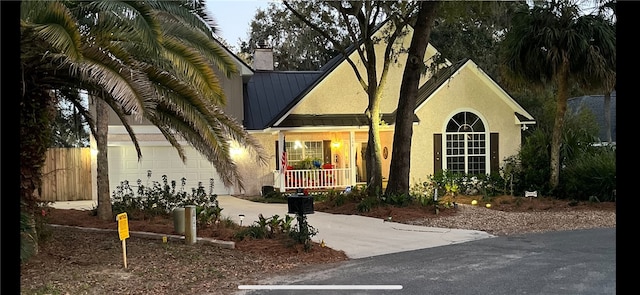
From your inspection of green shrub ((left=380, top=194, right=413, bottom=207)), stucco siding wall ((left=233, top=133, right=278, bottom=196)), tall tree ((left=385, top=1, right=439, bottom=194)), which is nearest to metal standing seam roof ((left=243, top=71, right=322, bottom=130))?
stucco siding wall ((left=233, top=133, right=278, bottom=196))

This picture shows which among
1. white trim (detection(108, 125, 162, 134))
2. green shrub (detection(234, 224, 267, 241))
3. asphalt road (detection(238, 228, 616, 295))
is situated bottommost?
asphalt road (detection(238, 228, 616, 295))

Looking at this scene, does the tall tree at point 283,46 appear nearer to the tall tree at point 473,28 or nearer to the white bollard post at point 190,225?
the tall tree at point 473,28

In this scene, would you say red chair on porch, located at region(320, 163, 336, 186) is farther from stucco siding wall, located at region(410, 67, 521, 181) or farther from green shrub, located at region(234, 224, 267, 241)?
green shrub, located at region(234, 224, 267, 241)

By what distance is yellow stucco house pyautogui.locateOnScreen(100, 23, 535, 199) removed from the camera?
58.4 feet

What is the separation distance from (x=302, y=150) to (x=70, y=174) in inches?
328

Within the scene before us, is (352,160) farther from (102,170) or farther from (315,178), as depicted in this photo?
(102,170)

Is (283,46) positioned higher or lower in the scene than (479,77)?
higher

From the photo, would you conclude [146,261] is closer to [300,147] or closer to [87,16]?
[87,16]

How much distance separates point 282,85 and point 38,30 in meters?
15.3

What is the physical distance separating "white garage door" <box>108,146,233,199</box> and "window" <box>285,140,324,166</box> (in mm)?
2761

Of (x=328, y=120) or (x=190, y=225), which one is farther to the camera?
(x=328, y=120)

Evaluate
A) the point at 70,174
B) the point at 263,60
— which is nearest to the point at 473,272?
the point at 70,174

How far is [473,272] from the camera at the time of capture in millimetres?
6734
